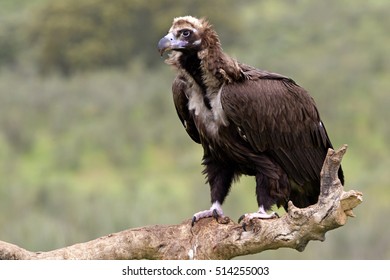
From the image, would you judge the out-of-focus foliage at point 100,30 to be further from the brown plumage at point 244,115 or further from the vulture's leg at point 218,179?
the brown plumage at point 244,115

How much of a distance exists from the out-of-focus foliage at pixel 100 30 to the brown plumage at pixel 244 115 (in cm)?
3183

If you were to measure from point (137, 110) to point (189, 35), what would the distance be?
2315 centimetres

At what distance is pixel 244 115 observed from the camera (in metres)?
8.60

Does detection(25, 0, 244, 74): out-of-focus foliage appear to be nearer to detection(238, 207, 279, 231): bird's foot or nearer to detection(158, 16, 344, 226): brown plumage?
detection(158, 16, 344, 226): brown plumage

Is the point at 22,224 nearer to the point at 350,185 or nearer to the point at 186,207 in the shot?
the point at 186,207

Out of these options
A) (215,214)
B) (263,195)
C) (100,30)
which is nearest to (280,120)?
(263,195)

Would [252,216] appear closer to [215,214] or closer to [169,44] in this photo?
[215,214]

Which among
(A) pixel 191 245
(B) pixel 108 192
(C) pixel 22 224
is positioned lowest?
(A) pixel 191 245

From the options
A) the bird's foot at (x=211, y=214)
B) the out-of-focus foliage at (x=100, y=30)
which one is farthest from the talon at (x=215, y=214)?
the out-of-focus foliage at (x=100, y=30)

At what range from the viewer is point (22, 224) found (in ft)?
63.7

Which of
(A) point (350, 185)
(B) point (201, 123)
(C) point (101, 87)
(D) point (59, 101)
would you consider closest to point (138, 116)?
(D) point (59, 101)

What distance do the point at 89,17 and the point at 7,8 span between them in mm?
16104

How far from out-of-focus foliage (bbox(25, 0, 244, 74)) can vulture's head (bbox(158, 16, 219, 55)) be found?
32.0 meters

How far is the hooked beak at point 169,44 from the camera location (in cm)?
853
